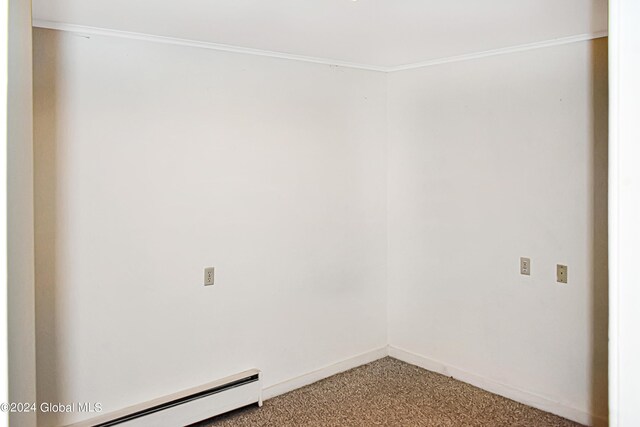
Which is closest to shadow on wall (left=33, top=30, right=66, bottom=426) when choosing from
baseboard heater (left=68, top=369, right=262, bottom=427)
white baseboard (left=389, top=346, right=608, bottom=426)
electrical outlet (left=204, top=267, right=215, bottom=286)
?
baseboard heater (left=68, top=369, right=262, bottom=427)

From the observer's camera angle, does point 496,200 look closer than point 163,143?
No

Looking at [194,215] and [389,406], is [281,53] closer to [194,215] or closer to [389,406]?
[194,215]

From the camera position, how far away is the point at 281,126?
327 cm

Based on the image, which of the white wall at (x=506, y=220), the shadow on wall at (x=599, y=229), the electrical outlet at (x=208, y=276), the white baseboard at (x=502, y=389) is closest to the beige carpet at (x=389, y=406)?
the white baseboard at (x=502, y=389)

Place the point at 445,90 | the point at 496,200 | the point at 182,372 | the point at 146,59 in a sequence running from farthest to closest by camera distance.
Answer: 1. the point at 445,90
2. the point at 496,200
3. the point at 182,372
4. the point at 146,59

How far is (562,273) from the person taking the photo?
116 inches

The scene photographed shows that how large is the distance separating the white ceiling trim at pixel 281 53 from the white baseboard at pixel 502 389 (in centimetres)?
213

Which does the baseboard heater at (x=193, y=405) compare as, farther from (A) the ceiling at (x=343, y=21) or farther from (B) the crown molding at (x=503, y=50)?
(B) the crown molding at (x=503, y=50)

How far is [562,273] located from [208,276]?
2109mm
